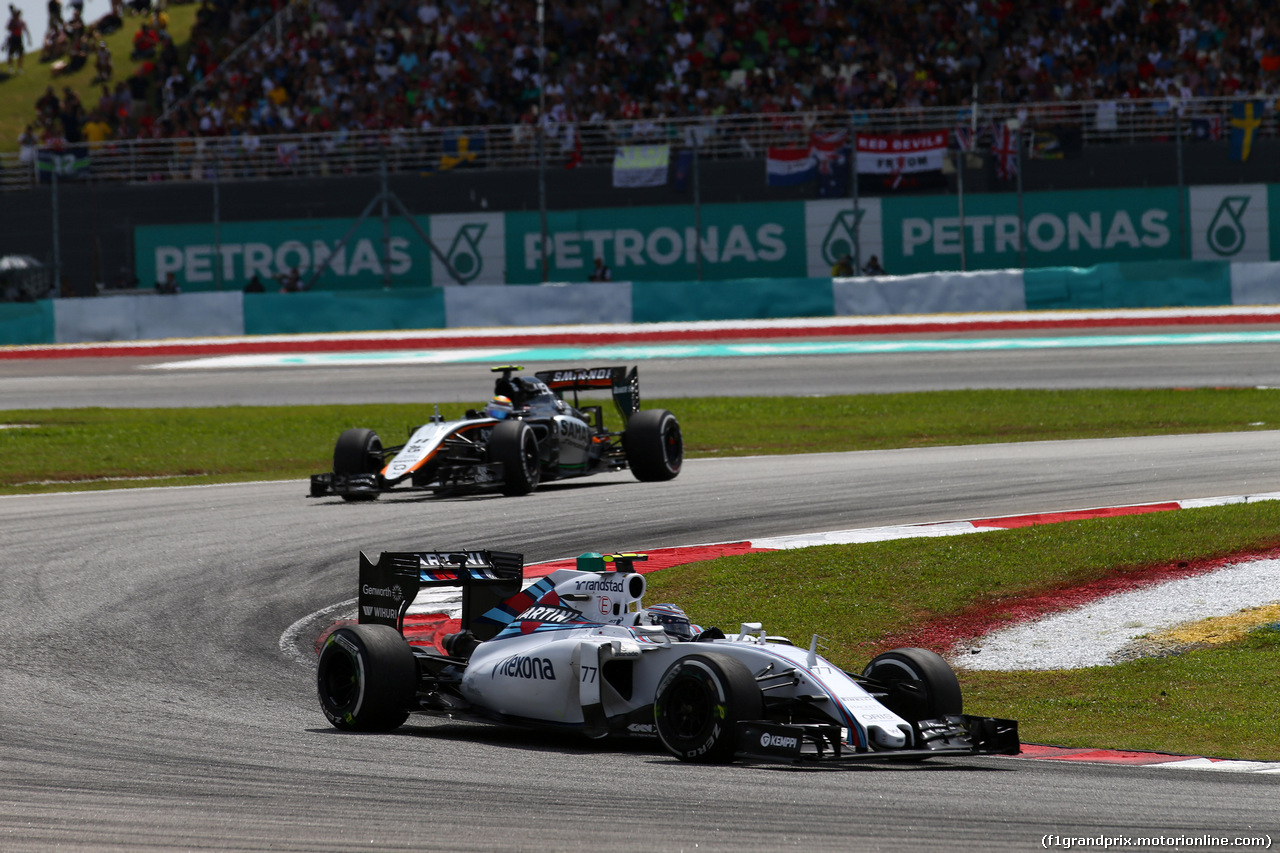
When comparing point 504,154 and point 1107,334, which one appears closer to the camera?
point 1107,334

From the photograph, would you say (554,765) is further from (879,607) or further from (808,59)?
(808,59)

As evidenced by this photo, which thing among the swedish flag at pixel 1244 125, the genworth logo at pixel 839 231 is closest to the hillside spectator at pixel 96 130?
the genworth logo at pixel 839 231

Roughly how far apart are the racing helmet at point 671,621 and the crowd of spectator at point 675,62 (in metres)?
26.0

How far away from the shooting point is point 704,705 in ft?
22.5

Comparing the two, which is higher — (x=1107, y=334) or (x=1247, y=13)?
(x=1247, y=13)

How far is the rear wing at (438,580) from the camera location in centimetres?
852

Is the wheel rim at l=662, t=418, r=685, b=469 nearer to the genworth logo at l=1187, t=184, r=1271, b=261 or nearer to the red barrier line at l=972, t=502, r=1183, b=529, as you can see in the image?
the red barrier line at l=972, t=502, r=1183, b=529

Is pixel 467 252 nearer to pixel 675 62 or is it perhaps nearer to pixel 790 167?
pixel 790 167

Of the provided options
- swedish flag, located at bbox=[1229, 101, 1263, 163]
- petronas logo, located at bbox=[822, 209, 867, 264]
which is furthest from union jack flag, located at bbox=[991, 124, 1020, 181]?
swedish flag, located at bbox=[1229, 101, 1263, 163]

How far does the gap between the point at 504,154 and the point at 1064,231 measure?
11.8 m

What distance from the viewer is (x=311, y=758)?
7.01 metres

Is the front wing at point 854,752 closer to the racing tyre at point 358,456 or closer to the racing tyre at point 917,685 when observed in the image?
the racing tyre at point 917,685

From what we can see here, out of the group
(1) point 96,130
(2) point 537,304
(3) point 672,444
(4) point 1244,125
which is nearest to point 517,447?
(3) point 672,444

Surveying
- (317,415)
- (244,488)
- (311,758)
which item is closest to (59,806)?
(311,758)
